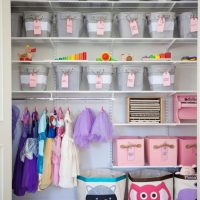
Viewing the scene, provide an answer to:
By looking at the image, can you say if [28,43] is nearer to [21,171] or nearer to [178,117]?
[21,171]

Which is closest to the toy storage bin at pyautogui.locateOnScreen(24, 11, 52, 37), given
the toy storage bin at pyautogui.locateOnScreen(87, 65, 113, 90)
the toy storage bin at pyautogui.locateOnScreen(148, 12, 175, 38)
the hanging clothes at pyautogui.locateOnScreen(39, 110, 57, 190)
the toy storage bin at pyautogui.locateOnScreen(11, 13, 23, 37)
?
the toy storage bin at pyautogui.locateOnScreen(11, 13, 23, 37)

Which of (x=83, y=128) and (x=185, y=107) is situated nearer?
(x=83, y=128)

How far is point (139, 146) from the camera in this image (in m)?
2.95

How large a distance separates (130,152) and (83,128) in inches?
20.7

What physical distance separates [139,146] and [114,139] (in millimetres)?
291

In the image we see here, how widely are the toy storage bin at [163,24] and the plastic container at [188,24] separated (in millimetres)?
101

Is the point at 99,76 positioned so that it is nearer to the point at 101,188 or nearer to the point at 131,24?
the point at 131,24

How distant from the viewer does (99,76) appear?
292cm

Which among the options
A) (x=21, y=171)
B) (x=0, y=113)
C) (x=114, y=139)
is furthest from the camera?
(x=114, y=139)

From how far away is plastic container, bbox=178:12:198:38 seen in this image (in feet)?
9.47

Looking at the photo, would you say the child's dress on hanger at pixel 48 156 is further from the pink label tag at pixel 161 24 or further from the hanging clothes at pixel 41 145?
the pink label tag at pixel 161 24

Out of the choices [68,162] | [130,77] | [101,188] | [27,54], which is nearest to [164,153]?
[101,188]

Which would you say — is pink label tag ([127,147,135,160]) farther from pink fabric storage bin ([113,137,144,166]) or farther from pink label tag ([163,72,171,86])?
pink label tag ([163,72,171,86])

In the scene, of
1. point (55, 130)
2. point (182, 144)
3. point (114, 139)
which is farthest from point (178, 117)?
point (55, 130)
